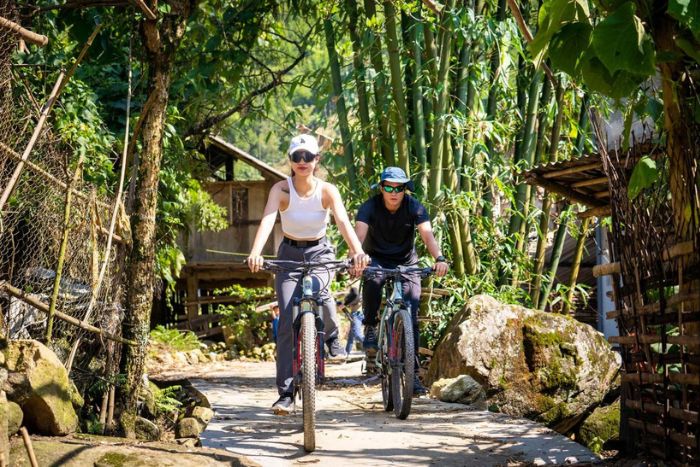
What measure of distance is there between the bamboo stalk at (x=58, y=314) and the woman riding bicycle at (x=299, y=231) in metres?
1.18

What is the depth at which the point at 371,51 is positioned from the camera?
36.1ft

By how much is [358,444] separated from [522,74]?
6163 millimetres

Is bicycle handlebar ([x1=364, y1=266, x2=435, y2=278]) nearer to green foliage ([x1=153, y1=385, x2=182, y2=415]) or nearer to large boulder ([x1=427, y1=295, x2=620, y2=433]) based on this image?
green foliage ([x1=153, y1=385, x2=182, y2=415])

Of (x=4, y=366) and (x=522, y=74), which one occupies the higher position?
(x=522, y=74)

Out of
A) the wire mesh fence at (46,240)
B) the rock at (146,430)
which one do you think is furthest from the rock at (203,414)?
the wire mesh fence at (46,240)

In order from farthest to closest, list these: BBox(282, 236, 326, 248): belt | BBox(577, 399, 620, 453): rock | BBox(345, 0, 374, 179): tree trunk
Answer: BBox(345, 0, 374, 179): tree trunk, BBox(577, 399, 620, 453): rock, BBox(282, 236, 326, 248): belt

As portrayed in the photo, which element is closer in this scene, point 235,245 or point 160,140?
point 160,140

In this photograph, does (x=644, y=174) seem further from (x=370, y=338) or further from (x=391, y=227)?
(x=370, y=338)

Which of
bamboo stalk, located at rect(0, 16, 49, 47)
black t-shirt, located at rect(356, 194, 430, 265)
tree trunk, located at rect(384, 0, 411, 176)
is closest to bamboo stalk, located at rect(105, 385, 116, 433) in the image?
black t-shirt, located at rect(356, 194, 430, 265)

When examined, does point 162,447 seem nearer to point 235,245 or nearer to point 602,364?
point 602,364

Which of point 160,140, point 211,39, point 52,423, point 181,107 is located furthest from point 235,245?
point 52,423

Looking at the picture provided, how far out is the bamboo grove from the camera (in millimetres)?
10305

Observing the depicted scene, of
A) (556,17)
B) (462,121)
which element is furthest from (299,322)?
(462,121)

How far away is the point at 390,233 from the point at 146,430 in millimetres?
2352
